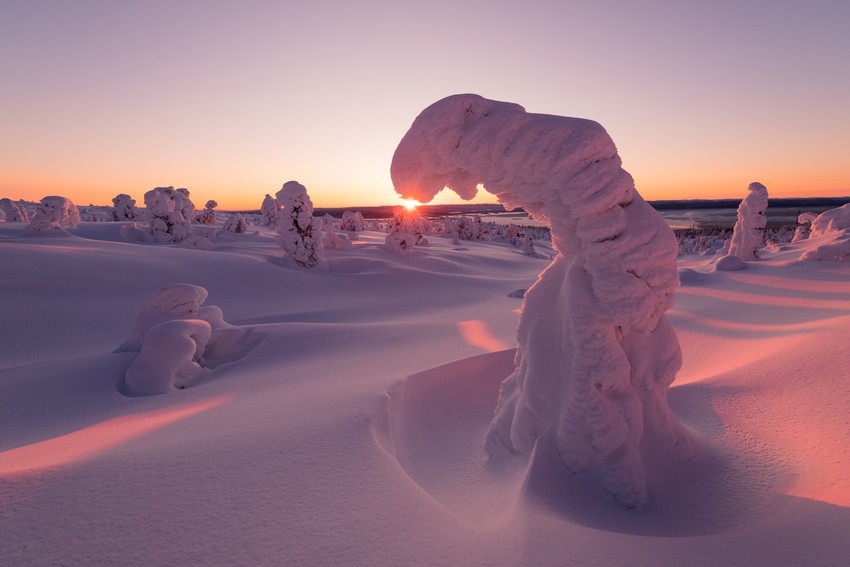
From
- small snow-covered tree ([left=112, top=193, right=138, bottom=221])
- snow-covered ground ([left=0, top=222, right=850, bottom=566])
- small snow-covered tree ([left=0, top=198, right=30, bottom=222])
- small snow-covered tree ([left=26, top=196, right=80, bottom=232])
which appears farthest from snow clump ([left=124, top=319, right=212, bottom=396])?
small snow-covered tree ([left=0, top=198, right=30, bottom=222])

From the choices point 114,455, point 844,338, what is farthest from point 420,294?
point 114,455

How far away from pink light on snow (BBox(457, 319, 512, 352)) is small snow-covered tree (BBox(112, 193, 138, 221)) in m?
29.7

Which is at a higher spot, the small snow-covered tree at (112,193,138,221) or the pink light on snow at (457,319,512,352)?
the small snow-covered tree at (112,193,138,221)

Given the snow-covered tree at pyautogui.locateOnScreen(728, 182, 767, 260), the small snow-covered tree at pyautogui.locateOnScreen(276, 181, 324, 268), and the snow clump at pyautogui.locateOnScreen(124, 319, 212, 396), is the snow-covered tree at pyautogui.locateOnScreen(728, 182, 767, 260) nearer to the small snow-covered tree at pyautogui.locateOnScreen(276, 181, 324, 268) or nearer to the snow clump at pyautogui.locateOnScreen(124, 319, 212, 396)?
the small snow-covered tree at pyautogui.locateOnScreen(276, 181, 324, 268)

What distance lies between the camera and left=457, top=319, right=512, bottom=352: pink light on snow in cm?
580

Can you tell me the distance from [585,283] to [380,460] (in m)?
1.79

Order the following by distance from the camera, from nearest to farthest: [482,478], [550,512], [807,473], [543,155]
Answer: [550,512] < [807,473] < [543,155] < [482,478]

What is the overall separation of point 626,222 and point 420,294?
10.8m

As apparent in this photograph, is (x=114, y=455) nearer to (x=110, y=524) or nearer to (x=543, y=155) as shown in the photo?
(x=110, y=524)

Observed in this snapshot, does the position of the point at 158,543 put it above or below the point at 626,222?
below

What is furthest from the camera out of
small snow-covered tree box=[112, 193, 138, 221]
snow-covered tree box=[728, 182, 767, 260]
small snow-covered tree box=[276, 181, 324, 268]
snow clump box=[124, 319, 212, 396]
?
small snow-covered tree box=[112, 193, 138, 221]

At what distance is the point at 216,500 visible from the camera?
74.0 inches

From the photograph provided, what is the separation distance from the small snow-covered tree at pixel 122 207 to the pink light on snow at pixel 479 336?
29.7m

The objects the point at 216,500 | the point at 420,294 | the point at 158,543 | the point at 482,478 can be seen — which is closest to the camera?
the point at 158,543
